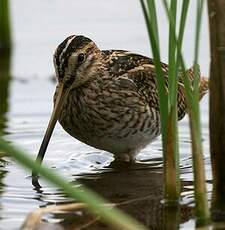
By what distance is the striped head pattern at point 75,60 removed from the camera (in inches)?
239

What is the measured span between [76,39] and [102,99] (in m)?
0.57

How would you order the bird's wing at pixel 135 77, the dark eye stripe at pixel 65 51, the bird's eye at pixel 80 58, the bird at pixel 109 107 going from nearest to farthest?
the dark eye stripe at pixel 65 51 → the bird's eye at pixel 80 58 → the bird at pixel 109 107 → the bird's wing at pixel 135 77

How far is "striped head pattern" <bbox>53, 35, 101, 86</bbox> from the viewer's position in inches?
239

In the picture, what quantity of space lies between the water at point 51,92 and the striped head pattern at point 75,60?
26.8 inches

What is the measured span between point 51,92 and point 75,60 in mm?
2496

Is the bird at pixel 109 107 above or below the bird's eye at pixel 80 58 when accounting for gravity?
below

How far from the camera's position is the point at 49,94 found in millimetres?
8648

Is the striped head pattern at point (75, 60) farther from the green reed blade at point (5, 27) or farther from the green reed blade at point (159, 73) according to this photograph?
the green reed blade at point (5, 27)

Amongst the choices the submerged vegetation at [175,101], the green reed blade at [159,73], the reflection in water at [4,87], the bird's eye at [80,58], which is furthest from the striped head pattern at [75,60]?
the green reed blade at [159,73]

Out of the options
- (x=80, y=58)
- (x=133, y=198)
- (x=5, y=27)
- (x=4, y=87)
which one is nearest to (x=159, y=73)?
(x=133, y=198)

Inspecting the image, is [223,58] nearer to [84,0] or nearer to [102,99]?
[102,99]

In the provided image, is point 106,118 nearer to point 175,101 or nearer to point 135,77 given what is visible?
point 135,77

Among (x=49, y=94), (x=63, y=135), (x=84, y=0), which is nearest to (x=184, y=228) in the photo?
(x=63, y=135)

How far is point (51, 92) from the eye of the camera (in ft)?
28.6
